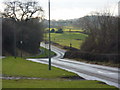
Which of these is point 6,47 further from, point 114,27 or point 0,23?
point 114,27

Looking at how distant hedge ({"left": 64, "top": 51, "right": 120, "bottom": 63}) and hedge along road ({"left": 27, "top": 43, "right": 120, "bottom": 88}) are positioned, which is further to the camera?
distant hedge ({"left": 64, "top": 51, "right": 120, "bottom": 63})

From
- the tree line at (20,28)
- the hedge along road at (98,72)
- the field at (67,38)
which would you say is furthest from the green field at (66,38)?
the hedge along road at (98,72)

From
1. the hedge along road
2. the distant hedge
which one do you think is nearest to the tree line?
the distant hedge

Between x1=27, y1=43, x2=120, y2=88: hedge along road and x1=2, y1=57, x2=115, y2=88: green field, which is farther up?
x1=2, y1=57, x2=115, y2=88: green field

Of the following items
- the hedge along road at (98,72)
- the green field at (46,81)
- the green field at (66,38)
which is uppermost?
the green field at (46,81)

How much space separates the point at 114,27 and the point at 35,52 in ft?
146

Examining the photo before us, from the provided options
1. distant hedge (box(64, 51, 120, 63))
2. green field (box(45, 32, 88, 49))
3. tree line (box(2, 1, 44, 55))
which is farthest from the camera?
green field (box(45, 32, 88, 49))

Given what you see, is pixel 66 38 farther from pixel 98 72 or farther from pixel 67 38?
pixel 98 72

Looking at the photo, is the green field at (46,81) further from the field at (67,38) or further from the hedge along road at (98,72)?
the field at (67,38)

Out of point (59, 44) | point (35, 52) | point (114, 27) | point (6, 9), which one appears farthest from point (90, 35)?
point (59, 44)

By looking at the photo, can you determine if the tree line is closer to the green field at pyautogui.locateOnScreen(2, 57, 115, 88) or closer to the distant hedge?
the distant hedge

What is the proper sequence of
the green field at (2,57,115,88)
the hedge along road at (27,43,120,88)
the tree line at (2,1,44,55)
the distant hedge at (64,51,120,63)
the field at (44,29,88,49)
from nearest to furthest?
the green field at (2,57,115,88)
the hedge along road at (27,43,120,88)
the distant hedge at (64,51,120,63)
the tree line at (2,1,44,55)
the field at (44,29,88,49)

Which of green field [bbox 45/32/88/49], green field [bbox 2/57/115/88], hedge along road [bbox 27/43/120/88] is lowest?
green field [bbox 45/32/88/49]

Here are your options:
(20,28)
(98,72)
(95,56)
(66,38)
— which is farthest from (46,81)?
(66,38)
